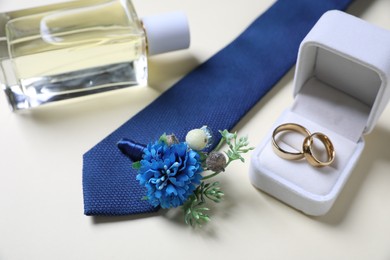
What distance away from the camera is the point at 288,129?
53 cm

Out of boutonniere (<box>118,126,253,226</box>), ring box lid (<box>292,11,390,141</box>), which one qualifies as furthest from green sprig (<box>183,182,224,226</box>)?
ring box lid (<box>292,11,390,141</box>)

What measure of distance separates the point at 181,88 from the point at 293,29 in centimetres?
15

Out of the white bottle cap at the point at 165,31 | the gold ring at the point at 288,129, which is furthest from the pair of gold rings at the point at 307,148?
the white bottle cap at the point at 165,31

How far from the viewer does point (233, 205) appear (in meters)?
0.51

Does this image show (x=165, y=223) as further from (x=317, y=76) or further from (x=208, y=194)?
(x=317, y=76)

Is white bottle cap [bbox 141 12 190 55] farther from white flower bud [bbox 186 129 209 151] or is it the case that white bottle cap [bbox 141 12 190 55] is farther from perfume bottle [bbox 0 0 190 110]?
white flower bud [bbox 186 129 209 151]

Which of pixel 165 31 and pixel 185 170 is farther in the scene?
pixel 165 31

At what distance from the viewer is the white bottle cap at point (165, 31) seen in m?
0.57

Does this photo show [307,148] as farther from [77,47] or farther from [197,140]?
[77,47]

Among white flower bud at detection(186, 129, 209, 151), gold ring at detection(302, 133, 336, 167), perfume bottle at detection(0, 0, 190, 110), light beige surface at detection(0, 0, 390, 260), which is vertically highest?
perfume bottle at detection(0, 0, 190, 110)

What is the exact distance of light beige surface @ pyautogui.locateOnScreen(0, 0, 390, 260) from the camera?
484 mm

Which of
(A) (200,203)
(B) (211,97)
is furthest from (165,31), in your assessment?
(A) (200,203)

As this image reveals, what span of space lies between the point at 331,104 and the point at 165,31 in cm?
18

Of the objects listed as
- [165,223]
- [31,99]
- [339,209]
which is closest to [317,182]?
[339,209]
